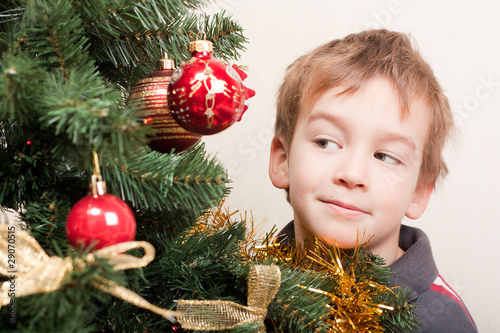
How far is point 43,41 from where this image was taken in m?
0.44

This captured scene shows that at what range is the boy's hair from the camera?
2.53ft

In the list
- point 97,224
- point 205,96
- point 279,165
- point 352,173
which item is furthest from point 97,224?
point 279,165

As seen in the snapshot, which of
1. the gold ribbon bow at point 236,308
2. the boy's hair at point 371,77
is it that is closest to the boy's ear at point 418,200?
the boy's hair at point 371,77

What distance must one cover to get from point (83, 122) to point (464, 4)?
3.53ft

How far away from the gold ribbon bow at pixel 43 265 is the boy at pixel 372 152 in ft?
1.35

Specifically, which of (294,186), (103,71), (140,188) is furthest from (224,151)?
(140,188)

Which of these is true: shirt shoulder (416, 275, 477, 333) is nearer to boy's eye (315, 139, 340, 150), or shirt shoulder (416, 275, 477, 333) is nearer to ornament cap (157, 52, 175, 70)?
boy's eye (315, 139, 340, 150)

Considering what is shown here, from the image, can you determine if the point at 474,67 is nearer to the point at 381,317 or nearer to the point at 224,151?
the point at 224,151

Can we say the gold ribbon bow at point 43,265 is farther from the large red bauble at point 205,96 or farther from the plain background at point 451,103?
the plain background at point 451,103

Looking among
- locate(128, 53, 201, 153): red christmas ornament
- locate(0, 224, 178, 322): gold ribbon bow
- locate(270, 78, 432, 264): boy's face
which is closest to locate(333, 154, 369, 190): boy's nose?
locate(270, 78, 432, 264): boy's face

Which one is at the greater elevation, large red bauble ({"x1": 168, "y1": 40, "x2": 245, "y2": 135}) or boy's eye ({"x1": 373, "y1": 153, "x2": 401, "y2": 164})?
large red bauble ({"x1": 168, "y1": 40, "x2": 245, "y2": 135})

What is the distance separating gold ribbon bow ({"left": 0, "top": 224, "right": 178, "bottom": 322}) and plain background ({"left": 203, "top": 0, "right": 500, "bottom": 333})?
826 mm

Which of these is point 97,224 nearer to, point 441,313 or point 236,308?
point 236,308

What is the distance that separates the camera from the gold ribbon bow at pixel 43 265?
1.14ft
